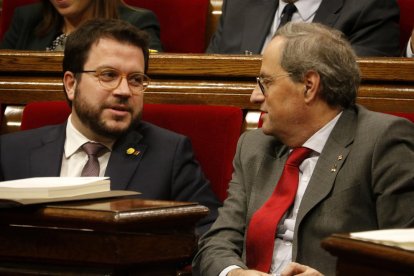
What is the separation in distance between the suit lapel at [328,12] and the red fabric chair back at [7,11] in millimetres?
804

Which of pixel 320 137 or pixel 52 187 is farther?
pixel 320 137

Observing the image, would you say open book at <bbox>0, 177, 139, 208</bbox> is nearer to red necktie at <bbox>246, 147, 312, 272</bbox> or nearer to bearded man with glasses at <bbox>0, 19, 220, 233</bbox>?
red necktie at <bbox>246, 147, 312, 272</bbox>

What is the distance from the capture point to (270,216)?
1.22 meters

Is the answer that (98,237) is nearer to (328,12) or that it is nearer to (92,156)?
(92,156)

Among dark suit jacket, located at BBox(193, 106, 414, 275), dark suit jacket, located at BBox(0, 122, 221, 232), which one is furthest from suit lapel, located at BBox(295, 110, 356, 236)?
dark suit jacket, located at BBox(0, 122, 221, 232)

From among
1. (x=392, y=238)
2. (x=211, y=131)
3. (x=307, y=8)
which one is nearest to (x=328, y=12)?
(x=307, y=8)

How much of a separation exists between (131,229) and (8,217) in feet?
0.49

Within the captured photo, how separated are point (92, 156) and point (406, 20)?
0.79 meters

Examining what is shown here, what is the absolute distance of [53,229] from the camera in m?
0.85

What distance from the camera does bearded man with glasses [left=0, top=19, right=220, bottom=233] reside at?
1427mm

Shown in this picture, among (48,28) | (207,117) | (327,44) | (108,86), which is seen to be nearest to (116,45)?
(108,86)

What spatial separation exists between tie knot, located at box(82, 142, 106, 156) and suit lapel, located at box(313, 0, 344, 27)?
0.54m

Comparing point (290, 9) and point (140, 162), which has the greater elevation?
point (290, 9)

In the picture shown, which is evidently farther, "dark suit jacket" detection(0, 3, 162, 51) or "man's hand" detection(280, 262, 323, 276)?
"dark suit jacket" detection(0, 3, 162, 51)
